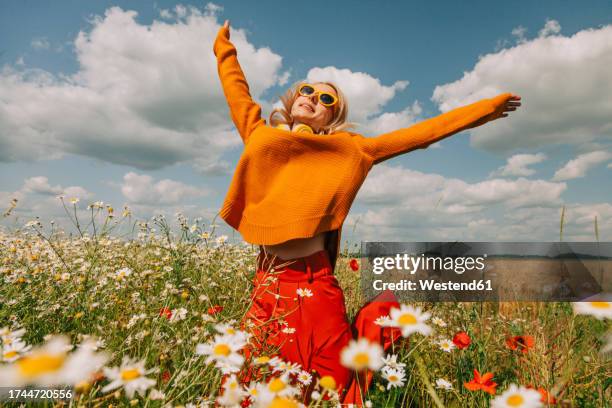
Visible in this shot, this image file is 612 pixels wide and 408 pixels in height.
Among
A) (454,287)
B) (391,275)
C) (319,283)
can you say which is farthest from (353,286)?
(319,283)

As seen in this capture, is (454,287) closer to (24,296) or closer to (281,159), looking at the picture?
(281,159)

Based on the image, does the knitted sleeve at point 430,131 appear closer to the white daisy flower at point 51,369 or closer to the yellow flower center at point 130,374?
the yellow flower center at point 130,374

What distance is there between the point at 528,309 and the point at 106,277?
376 cm

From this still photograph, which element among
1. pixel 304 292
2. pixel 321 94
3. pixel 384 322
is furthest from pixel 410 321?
pixel 321 94

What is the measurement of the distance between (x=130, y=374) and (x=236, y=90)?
2524mm

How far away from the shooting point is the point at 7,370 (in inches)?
29.5

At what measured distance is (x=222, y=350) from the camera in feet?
3.60

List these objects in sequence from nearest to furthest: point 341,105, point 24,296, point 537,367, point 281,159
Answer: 1. point 537,367
2. point 24,296
3. point 281,159
4. point 341,105

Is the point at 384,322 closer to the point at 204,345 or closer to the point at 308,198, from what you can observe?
the point at 204,345

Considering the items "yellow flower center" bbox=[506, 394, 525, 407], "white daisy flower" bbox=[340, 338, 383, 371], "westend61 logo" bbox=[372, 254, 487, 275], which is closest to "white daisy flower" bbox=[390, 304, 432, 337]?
"white daisy flower" bbox=[340, 338, 383, 371]

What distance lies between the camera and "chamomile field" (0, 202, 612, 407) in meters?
1.00

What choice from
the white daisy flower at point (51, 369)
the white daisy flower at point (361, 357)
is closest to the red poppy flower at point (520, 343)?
the white daisy flower at point (361, 357)

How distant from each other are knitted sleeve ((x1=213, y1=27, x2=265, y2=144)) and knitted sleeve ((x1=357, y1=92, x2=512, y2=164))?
82cm

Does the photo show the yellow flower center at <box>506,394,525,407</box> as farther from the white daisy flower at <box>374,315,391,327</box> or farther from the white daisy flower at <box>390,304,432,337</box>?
the white daisy flower at <box>374,315,391,327</box>
